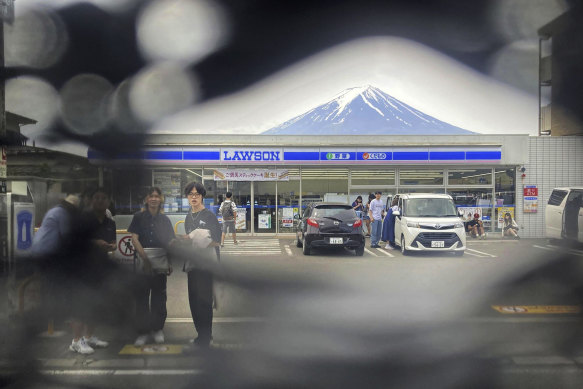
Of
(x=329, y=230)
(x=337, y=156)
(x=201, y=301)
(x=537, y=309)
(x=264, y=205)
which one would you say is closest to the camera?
(x=337, y=156)

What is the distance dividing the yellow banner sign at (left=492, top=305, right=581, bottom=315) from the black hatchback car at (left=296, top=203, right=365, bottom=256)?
43.5 inches

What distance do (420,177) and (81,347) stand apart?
1.59 m

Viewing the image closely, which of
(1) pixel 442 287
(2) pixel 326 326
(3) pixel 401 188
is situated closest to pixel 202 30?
(3) pixel 401 188

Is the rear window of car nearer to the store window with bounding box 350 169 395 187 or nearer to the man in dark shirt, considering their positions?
the man in dark shirt

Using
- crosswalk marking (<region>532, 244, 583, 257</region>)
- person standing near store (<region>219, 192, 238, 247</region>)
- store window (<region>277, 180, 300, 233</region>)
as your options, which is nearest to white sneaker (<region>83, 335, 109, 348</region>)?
person standing near store (<region>219, 192, 238, 247</region>)

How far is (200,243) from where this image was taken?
1251 mm

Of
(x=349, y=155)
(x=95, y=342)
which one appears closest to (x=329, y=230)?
(x=95, y=342)

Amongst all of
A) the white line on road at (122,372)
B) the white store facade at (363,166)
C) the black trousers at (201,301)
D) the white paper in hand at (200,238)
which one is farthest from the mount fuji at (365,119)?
the white line on road at (122,372)

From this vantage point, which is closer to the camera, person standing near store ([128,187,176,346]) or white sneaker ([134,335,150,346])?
person standing near store ([128,187,176,346])

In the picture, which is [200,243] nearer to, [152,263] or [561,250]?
[152,263]

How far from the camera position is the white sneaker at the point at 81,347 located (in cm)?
167

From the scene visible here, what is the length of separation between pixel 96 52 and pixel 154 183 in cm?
40

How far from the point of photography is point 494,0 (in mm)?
1148

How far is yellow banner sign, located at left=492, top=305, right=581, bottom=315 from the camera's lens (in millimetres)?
1793
